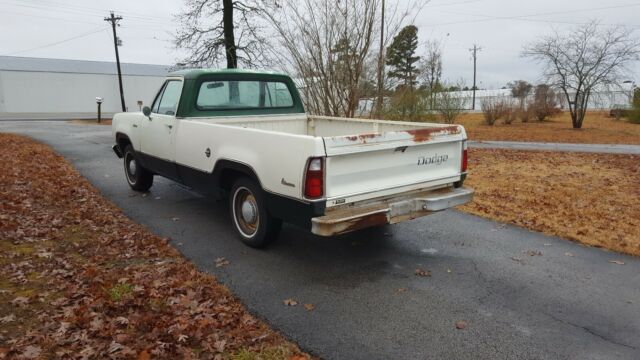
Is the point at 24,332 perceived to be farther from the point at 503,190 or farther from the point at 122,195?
the point at 503,190

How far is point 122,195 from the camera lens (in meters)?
7.79

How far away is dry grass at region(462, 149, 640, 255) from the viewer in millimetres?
5863

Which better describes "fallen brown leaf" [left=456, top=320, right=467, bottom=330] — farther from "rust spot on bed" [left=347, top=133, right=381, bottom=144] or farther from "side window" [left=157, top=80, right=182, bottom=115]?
"side window" [left=157, top=80, right=182, bottom=115]

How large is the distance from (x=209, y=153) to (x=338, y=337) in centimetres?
283

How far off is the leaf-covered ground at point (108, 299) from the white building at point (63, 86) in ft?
150

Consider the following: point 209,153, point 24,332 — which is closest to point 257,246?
point 209,153

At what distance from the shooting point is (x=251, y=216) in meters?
5.13

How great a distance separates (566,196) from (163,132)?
634cm

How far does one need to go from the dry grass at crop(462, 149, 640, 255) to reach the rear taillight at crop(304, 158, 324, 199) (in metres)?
3.35

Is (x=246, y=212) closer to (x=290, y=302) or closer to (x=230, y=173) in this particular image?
(x=230, y=173)

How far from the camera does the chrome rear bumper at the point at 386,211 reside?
4.06 m

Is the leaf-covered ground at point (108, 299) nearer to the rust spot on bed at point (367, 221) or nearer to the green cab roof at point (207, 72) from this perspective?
the rust spot on bed at point (367, 221)

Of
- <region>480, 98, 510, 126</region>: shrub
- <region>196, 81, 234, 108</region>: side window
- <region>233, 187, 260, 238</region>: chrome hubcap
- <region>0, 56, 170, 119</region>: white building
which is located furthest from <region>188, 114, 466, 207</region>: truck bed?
<region>0, 56, 170, 119</region>: white building

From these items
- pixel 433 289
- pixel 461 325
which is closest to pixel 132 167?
pixel 433 289
